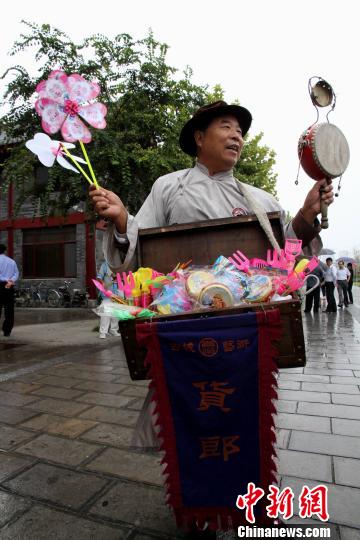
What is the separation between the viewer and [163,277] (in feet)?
5.11

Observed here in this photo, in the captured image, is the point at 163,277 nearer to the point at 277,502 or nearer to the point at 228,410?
the point at 228,410

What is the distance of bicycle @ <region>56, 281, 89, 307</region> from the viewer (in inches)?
556

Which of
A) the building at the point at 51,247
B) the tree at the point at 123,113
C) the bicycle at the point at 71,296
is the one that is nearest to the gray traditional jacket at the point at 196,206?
the tree at the point at 123,113

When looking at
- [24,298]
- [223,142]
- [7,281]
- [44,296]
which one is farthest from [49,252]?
[223,142]

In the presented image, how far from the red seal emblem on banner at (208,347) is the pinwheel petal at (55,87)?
1.28 meters

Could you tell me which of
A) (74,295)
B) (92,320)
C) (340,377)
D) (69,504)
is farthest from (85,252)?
(69,504)

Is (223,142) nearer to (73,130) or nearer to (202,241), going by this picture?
(202,241)

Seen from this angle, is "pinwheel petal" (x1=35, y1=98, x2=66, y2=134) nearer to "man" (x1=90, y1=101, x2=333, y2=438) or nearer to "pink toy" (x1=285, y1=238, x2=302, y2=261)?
"man" (x1=90, y1=101, x2=333, y2=438)

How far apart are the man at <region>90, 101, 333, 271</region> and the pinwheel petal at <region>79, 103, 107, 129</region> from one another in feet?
1.40

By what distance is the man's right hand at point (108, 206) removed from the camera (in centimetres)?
173

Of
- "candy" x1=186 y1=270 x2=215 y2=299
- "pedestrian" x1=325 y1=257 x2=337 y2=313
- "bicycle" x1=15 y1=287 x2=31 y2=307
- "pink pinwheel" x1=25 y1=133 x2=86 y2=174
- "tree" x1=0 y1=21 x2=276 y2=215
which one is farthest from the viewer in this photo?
"bicycle" x1=15 y1=287 x2=31 y2=307

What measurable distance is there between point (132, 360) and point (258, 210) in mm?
900

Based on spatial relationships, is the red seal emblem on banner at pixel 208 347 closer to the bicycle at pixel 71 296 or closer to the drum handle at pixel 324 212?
the drum handle at pixel 324 212

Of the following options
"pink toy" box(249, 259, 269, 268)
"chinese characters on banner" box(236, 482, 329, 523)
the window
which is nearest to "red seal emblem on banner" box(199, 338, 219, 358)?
"pink toy" box(249, 259, 269, 268)
